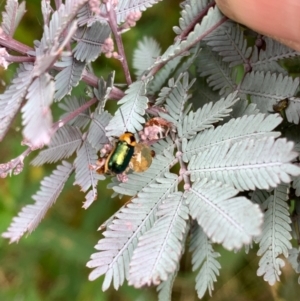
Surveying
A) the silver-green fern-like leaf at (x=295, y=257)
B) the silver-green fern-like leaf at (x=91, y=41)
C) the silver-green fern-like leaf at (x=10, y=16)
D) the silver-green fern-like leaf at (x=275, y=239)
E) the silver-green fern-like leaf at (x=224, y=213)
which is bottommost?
the silver-green fern-like leaf at (x=295, y=257)

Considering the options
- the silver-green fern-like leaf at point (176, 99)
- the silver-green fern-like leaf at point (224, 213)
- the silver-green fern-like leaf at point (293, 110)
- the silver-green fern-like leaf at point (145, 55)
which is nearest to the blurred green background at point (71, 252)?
the silver-green fern-like leaf at point (145, 55)

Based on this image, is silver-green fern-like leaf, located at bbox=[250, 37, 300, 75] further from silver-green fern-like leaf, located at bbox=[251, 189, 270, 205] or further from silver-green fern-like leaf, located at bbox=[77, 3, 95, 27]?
silver-green fern-like leaf, located at bbox=[77, 3, 95, 27]

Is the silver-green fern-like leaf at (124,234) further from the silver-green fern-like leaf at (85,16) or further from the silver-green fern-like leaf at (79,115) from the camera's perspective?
the silver-green fern-like leaf at (85,16)

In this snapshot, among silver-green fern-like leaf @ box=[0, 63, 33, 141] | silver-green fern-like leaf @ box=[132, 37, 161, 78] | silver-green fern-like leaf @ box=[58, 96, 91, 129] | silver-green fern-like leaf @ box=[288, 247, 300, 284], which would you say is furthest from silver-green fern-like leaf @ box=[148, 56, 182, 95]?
silver-green fern-like leaf @ box=[288, 247, 300, 284]

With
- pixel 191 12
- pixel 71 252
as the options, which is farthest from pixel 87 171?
pixel 71 252

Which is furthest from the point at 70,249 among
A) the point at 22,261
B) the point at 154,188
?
the point at 154,188
